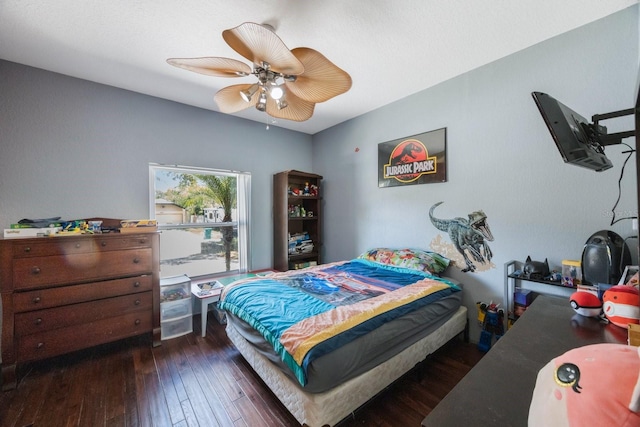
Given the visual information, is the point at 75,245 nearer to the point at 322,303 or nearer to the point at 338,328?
the point at 322,303

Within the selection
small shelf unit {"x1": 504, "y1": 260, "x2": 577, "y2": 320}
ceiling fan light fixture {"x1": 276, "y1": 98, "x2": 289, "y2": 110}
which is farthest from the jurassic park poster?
ceiling fan light fixture {"x1": 276, "y1": 98, "x2": 289, "y2": 110}

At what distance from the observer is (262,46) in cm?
131

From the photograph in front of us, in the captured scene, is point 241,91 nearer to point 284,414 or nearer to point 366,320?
point 366,320

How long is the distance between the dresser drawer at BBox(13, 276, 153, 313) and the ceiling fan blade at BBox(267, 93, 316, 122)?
6.50ft

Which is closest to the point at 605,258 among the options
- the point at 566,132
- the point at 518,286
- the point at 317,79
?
the point at 518,286

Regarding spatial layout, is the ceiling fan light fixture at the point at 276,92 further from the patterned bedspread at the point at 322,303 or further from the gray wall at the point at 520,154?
the gray wall at the point at 520,154

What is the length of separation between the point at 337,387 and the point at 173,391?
4.15 feet

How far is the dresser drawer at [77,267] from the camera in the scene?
1.87m

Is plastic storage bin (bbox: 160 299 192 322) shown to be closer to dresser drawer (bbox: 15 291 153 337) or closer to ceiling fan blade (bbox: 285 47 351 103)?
dresser drawer (bbox: 15 291 153 337)

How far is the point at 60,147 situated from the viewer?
2305 millimetres

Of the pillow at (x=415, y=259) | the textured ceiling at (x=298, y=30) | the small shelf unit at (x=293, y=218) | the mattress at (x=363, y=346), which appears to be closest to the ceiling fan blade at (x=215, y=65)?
the textured ceiling at (x=298, y=30)

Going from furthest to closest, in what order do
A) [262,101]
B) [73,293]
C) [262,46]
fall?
[73,293] < [262,101] < [262,46]

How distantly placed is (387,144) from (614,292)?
2.36 metres

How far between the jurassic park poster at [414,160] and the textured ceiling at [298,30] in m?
A: 0.64
